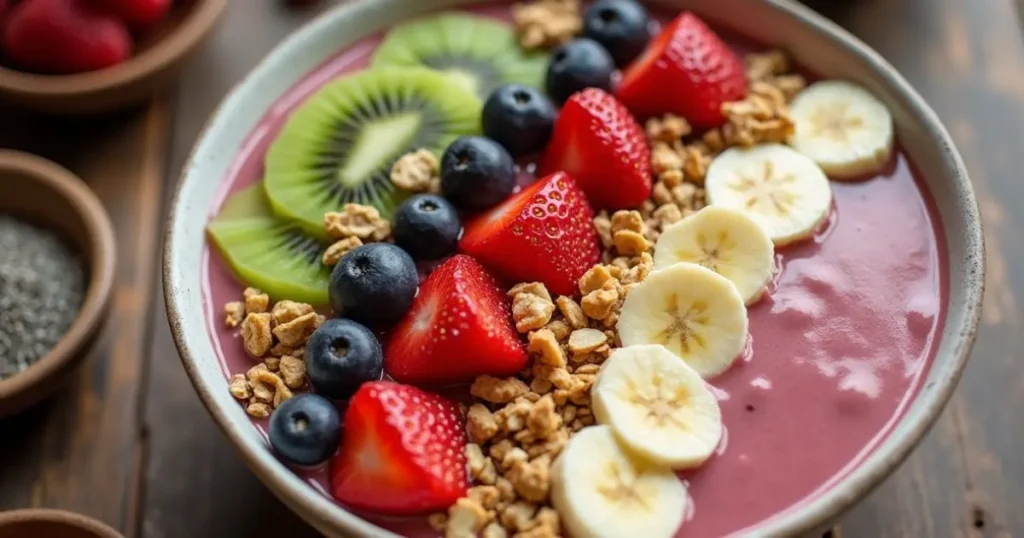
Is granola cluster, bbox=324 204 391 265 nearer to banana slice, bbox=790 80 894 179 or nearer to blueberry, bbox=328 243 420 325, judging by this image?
blueberry, bbox=328 243 420 325

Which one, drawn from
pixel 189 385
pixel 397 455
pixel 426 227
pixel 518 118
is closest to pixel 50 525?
pixel 189 385

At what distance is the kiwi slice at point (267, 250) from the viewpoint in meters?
1.78

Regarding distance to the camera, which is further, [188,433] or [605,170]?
[188,433]

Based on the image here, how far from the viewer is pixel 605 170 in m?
1.81

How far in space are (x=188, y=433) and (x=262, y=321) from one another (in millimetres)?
398

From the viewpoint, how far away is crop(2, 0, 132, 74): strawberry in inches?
87.0

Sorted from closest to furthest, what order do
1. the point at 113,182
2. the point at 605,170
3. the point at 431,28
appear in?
the point at 605,170
the point at 431,28
the point at 113,182

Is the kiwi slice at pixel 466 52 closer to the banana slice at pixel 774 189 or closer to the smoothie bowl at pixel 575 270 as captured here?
the smoothie bowl at pixel 575 270

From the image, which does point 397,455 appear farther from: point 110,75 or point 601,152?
point 110,75

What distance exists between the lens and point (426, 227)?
1.74 meters

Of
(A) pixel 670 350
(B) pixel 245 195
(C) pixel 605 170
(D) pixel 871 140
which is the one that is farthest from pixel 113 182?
(D) pixel 871 140

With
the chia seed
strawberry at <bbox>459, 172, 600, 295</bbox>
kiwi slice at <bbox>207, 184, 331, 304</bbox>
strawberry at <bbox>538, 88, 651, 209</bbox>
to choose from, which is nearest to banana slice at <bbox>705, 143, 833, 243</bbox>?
strawberry at <bbox>538, 88, 651, 209</bbox>

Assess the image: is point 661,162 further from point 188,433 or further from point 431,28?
point 188,433

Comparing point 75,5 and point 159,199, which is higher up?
point 75,5
